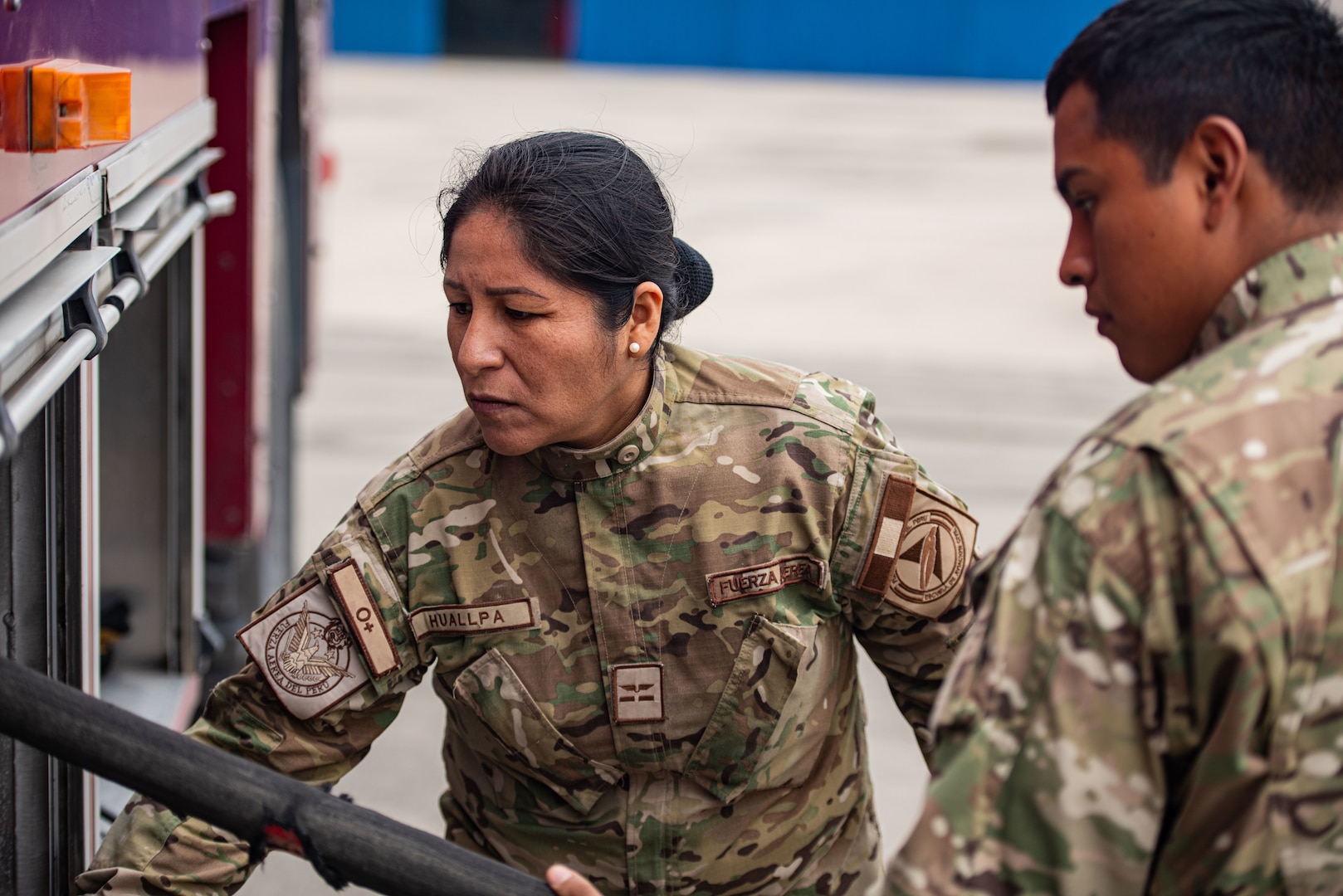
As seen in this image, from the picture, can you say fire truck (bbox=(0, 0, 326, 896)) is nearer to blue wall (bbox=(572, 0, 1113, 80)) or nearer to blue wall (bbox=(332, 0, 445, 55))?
blue wall (bbox=(572, 0, 1113, 80))

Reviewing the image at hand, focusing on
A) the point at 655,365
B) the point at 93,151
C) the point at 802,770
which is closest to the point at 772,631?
the point at 802,770

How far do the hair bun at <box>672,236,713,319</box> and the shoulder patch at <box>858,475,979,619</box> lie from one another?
14.1 inches

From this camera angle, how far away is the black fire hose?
4.53 feet

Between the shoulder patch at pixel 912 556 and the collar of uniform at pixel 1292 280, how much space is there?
720mm

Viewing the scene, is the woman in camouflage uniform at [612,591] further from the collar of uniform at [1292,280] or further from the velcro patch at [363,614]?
the collar of uniform at [1292,280]

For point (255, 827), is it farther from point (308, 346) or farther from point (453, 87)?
point (453, 87)

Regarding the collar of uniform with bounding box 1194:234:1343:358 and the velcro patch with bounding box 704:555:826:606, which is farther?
the velcro patch with bounding box 704:555:826:606

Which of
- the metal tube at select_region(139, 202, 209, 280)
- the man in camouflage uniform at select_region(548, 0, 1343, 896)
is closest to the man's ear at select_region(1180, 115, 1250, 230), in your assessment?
the man in camouflage uniform at select_region(548, 0, 1343, 896)

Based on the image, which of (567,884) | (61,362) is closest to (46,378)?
(61,362)

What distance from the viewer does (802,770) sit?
6.24 ft

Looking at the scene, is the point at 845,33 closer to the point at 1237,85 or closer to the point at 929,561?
the point at 929,561

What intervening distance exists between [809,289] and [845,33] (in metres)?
15.6

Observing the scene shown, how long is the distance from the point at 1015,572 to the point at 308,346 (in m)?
3.91

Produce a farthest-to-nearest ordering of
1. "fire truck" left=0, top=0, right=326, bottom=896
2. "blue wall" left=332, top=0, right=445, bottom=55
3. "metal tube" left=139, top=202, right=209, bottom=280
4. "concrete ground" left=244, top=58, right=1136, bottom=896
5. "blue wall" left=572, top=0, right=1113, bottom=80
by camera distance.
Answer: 1. "blue wall" left=332, top=0, right=445, bottom=55
2. "blue wall" left=572, top=0, right=1113, bottom=80
3. "concrete ground" left=244, top=58, right=1136, bottom=896
4. "metal tube" left=139, top=202, right=209, bottom=280
5. "fire truck" left=0, top=0, right=326, bottom=896
